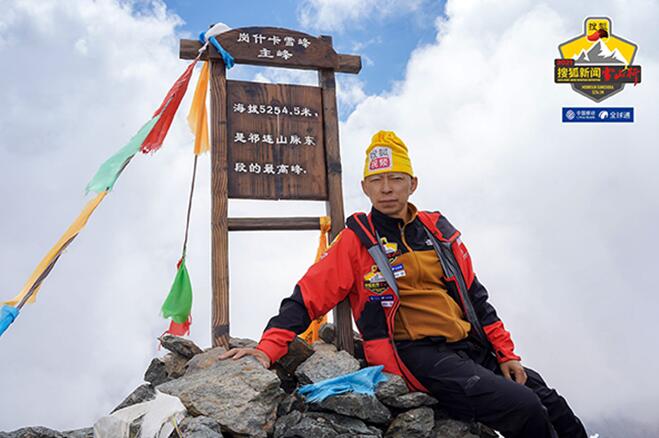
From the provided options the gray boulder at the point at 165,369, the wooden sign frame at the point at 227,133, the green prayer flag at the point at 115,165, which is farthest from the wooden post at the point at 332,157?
the green prayer flag at the point at 115,165

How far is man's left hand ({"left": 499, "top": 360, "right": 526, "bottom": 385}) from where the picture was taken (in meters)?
4.62

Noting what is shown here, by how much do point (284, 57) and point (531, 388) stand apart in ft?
12.2

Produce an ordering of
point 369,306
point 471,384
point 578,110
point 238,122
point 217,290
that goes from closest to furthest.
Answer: point 471,384 → point 369,306 → point 217,290 → point 238,122 → point 578,110

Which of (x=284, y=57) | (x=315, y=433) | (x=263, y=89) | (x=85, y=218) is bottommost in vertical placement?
(x=315, y=433)

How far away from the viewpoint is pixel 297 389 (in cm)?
438

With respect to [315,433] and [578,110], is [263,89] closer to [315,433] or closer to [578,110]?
[315,433]

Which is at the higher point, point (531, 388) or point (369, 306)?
point (369, 306)

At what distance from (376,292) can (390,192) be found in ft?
2.67

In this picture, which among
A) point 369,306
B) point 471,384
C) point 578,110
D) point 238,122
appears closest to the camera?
point 471,384

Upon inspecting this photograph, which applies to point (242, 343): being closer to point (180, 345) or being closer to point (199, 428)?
point (180, 345)

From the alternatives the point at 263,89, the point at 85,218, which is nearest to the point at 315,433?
the point at 85,218

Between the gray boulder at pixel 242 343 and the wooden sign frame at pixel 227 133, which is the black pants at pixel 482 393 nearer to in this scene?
the wooden sign frame at pixel 227 133

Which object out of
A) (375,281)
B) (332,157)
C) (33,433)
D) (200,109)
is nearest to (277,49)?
(200,109)

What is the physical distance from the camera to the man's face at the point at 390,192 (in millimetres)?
A: 4691
